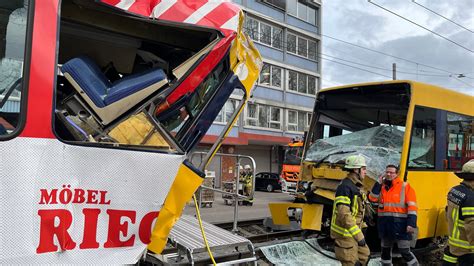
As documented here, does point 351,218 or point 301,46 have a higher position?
point 301,46

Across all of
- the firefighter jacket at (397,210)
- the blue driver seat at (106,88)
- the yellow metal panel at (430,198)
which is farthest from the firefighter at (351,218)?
the blue driver seat at (106,88)

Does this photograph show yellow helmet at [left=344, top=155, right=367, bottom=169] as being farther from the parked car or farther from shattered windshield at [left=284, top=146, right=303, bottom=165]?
the parked car

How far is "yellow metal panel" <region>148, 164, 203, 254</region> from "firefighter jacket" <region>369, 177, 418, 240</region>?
4102 millimetres

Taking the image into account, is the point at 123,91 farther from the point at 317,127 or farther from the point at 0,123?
the point at 317,127

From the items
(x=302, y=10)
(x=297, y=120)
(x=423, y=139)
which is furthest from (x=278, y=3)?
(x=423, y=139)

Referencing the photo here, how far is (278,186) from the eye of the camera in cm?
2733

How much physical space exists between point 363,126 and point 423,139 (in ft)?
3.35

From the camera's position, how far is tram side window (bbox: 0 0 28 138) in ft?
7.75

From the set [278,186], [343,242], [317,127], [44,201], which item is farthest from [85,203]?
[278,186]

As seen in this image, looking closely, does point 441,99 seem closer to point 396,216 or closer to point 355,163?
point 396,216

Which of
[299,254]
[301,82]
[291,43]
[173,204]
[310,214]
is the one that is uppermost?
[291,43]

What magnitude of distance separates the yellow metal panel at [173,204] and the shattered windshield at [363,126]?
4.28m

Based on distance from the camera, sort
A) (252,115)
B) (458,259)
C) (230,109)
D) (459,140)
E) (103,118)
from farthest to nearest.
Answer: (252,115)
(459,140)
(230,109)
(458,259)
(103,118)

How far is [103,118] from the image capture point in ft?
9.49
